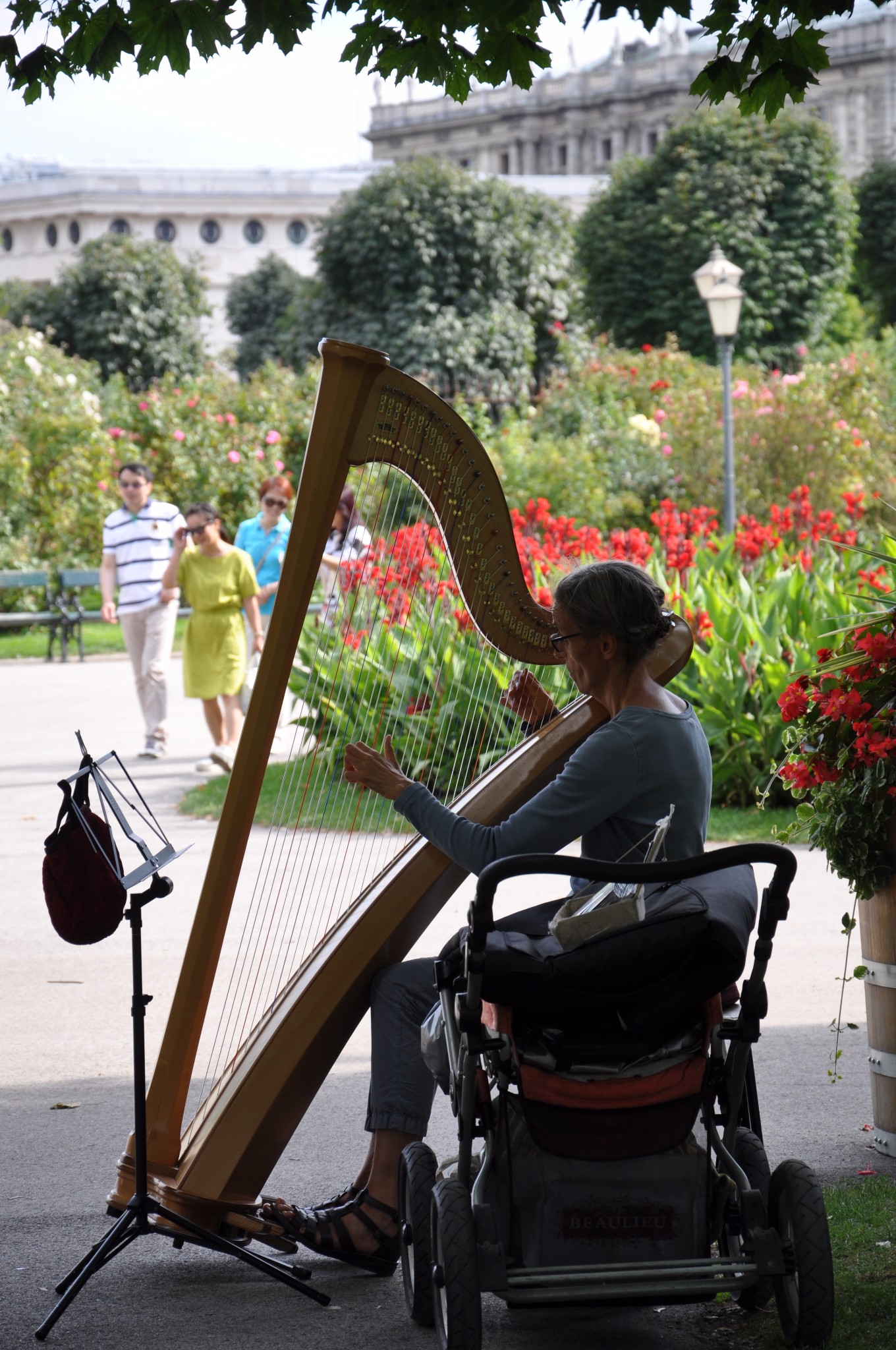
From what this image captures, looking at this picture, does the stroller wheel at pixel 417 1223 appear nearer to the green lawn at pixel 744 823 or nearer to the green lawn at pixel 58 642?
the green lawn at pixel 744 823

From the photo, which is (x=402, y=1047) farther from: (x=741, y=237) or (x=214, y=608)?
(x=741, y=237)

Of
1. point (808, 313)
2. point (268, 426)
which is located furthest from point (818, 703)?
point (808, 313)

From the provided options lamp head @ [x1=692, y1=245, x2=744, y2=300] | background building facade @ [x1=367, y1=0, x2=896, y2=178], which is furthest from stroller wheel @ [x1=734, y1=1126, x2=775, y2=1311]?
background building facade @ [x1=367, y1=0, x2=896, y2=178]

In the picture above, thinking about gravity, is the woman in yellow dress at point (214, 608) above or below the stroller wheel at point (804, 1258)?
above

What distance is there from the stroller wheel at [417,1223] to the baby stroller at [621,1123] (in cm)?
15

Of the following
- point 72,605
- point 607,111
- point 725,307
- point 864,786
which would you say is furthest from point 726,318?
point 607,111

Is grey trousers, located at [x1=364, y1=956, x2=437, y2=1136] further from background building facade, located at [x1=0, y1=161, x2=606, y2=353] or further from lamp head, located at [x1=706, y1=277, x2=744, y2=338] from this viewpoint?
background building facade, located at [x1=0, y1=161, x2=606, y2=353]

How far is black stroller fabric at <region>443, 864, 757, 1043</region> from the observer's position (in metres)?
2.68

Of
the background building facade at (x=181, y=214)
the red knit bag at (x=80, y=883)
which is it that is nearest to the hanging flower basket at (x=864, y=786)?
the red knit bag at (x=80, y=883)

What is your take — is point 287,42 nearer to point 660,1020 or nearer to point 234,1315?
point 660,1020

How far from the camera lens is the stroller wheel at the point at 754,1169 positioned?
3051mm

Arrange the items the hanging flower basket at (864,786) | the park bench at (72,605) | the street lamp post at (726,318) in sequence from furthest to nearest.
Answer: the park bench at (72,605) < the street lamp post at (726,318) < the hanging flower basket at (864,786)

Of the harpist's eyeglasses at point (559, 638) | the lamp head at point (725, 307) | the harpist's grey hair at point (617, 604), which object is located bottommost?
the harpist's eyeglasses at point (559, 638)

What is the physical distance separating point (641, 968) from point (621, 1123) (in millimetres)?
303
